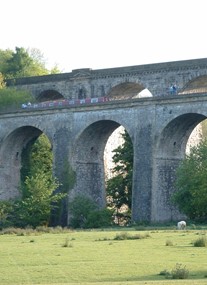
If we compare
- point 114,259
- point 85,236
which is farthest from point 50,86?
point 114,259

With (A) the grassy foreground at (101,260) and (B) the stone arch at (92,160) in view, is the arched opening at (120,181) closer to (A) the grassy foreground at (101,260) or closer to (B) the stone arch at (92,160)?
(B) the stone arch at (92,160)

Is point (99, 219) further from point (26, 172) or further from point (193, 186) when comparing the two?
point (26, 172)

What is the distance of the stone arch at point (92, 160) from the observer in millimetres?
70000

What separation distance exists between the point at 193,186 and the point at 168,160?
6266 mm

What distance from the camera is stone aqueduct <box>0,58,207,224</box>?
63938 mm

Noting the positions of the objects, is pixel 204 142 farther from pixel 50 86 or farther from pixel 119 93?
pixel 50 86

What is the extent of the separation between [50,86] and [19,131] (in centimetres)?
980

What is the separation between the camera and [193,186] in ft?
195

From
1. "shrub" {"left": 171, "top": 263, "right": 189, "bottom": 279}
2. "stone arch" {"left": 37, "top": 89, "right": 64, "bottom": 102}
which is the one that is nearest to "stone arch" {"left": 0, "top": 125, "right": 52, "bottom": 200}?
"stone arch" {"left": 37, "top": 89, "right": 64, "bottom": 102}

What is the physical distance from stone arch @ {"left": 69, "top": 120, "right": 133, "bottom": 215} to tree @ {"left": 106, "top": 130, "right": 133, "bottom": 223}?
850 millimetres

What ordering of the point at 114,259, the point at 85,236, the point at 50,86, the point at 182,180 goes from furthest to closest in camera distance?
the point at 50,86 < the point at 182,180 < the point at 85,236 < the point at 114,259

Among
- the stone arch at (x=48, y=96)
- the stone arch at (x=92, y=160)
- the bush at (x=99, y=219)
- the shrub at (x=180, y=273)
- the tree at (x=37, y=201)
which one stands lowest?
the shrub at (x=180, y=273)

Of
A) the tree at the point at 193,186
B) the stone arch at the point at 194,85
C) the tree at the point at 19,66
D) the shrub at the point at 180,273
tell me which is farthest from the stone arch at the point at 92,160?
the shrub at the point at 180,273

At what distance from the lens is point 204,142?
208 feet
